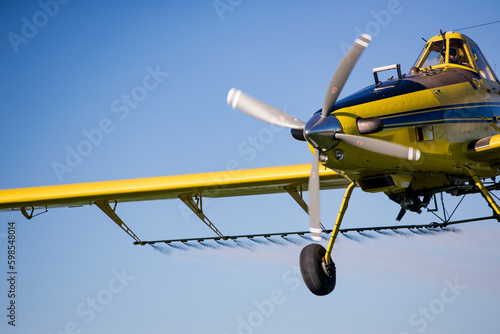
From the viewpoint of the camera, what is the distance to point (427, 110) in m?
16.9

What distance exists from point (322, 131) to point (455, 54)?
6428 millimetres

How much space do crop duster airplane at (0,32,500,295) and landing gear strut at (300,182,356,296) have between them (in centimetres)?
3

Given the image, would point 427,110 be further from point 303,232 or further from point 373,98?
point 303,232

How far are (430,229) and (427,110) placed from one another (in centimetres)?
508

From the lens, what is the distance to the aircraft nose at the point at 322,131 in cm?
1552

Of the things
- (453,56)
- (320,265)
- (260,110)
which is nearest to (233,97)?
(260,110)

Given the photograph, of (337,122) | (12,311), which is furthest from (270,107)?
(12,311)

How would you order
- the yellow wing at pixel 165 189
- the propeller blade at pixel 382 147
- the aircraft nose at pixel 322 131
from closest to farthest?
the aircraft nose at pixel 322 131 → the propeller blade at pixel 382 147 → the yellow wing at pixel 165 189

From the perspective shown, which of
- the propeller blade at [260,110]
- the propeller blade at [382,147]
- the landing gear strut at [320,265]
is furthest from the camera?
the landing gear strut at [320,265]

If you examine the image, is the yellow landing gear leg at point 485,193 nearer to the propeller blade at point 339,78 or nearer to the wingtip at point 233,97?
the propeller blade at point 339,78

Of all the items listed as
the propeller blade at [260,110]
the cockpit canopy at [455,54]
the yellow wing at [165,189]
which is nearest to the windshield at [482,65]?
the cockpit canopy at [455,54]

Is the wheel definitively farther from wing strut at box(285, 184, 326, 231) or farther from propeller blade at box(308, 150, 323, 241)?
wing strut at box(285, 184, 326, 231)

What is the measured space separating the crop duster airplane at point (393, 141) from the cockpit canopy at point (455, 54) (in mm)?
28

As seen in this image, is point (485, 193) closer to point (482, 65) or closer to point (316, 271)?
point (482, 65)
